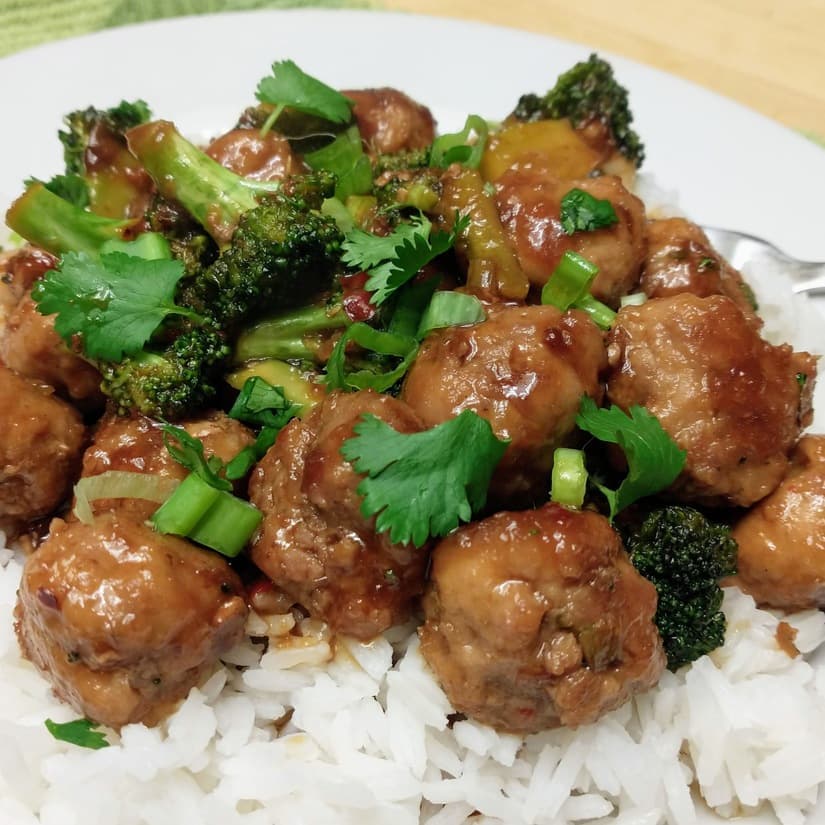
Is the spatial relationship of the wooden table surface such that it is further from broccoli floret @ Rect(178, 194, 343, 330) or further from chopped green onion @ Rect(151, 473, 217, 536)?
chopped green onion @ Rect(151, 473, 217, 536)

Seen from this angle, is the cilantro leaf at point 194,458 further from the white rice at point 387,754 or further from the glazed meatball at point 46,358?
the white rice at point 387,754

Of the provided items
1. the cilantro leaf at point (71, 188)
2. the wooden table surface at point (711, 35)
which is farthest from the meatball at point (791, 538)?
the wooden table surface at point (711, 35)

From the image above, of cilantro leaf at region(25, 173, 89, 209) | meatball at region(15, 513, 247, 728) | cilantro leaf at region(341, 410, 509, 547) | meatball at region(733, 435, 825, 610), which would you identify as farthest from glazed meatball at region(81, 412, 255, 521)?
meatball at region(733, 435, 825, 610)

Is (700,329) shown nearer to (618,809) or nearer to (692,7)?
(618,809)

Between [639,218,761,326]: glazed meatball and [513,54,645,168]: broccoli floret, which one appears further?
[513,54,645,168]: broccoli floret

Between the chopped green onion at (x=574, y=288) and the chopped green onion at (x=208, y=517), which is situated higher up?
the chopped green onion at (x=574, y=288)

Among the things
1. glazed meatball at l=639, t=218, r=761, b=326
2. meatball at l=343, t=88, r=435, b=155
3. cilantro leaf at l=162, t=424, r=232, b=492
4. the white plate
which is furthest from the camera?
the white plate

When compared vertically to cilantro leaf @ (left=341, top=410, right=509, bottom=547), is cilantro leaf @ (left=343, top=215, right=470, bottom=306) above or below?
above
